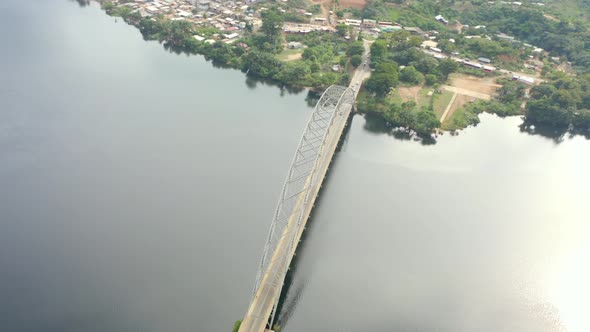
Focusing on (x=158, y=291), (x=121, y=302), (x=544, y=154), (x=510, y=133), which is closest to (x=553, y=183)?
(x=544, y=154)

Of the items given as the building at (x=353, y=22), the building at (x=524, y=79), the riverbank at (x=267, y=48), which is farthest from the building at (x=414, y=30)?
the building at (x=524, y=79)

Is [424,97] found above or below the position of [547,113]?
below

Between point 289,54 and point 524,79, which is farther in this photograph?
point 289,54

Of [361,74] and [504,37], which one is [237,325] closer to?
[361,74]

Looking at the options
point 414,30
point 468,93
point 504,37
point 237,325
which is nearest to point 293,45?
point 414,30

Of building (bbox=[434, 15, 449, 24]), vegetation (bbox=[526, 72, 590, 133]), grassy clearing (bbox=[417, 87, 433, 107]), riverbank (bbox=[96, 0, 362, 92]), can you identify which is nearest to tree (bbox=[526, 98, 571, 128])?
vegetation (bbox=[526, 72, 590, 133])

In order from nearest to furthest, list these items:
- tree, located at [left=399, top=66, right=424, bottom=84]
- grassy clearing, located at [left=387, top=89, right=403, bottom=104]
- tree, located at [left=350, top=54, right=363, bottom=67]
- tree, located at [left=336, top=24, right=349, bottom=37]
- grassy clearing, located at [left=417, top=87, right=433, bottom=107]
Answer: grassy clearing, located at [left=417, top=87, right=433, bottom=107]
grassy clearing, located at [left=387, top=89, right=403, bottom=104]
tree, located at [left=399, top=66, right=424, bottom=84]
tree, located at [left=350, top=54, right=363, bottom=67]
tree, located at [left=336, top=24, right=349, bottom=37]

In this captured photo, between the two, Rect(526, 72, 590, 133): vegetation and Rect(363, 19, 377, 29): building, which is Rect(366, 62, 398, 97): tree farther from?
Rect(363, 19, 377, 29): building

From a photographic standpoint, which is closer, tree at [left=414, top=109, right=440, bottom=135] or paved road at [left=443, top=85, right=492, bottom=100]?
tree at [left=414, top=109, right=440, bottom=135]
